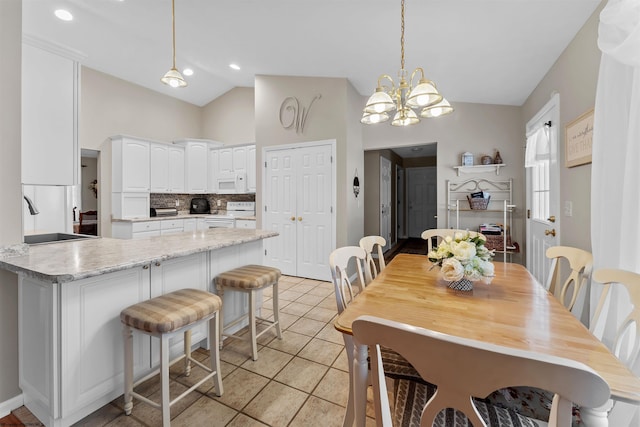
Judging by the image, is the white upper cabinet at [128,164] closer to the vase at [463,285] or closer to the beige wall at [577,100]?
the vase at [463,285]

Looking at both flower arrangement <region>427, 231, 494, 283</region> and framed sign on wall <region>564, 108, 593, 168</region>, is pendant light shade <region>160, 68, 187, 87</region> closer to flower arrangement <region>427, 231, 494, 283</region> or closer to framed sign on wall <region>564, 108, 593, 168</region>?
flower arrangement <region>427, 231, 494, 283</region>

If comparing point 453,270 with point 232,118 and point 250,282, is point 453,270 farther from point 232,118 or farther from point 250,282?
point 232,118

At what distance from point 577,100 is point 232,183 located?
505 cm

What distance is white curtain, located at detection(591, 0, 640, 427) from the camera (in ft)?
4.12

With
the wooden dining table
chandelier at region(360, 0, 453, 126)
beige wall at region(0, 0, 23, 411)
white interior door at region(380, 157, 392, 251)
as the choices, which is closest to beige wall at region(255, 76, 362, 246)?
white interior door at region(380, 157, 392, 251)

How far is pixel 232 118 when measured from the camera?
596cm

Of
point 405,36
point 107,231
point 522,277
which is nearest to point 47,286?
point 522,277

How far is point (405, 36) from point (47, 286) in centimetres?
325

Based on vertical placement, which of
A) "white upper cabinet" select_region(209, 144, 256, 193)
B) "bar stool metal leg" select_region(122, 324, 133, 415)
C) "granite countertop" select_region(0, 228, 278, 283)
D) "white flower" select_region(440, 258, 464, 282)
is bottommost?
"bar stool metal leg" select_region(122, 324, 133, 415)

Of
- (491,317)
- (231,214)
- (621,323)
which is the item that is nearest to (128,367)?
(491,317)

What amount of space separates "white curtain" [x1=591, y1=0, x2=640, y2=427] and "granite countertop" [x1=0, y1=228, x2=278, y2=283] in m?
2.29

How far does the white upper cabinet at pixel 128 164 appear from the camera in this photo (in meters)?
4.66

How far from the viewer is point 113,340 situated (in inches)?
63.2

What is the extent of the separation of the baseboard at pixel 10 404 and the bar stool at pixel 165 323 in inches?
25.2
